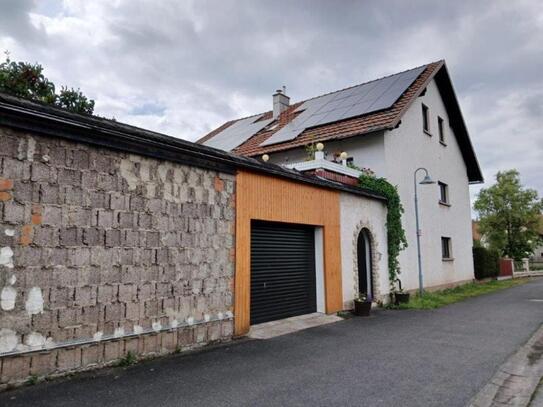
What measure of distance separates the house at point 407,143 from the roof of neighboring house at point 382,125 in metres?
0.04

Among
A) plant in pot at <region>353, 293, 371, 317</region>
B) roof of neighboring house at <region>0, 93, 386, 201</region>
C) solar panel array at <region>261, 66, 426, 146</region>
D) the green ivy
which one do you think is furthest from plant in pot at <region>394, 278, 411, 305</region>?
roof of neighboring house at <region>0, 93, 386, 201</region>

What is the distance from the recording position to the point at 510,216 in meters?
39.4

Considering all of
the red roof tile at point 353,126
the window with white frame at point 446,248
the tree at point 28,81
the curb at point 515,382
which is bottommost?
the curb at point 515,382

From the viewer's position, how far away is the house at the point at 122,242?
15.4 feet

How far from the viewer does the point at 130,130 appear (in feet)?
19.5

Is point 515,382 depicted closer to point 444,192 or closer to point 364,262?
point 364,262

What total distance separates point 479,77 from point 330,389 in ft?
54.0

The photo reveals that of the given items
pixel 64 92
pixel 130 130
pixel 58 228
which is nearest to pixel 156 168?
pixel 130 130

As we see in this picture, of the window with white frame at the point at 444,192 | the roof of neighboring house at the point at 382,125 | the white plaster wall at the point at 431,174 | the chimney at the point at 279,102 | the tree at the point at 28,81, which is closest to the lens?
the roof of neighboring house at the point at 382,125

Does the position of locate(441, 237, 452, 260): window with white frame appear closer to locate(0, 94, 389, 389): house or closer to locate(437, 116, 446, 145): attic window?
locate(437, 116, 446, 145): attic window

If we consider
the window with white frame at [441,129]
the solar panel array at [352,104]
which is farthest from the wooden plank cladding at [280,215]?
the window with white frame at [441,129]

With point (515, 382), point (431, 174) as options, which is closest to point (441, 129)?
point (431, 174)

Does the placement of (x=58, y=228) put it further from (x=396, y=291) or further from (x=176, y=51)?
(x=396, y=291)

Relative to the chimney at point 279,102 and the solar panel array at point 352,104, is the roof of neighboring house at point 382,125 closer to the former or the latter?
the solar panel array at point 352,104
